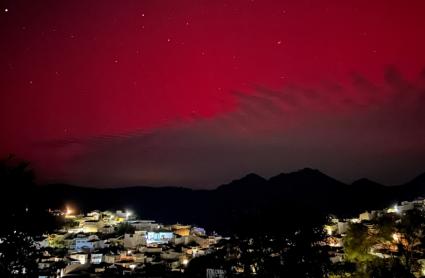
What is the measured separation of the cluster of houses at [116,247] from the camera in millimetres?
36378

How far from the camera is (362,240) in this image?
32.1m

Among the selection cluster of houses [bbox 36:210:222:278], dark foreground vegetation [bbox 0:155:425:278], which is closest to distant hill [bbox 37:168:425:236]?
cluster of houses [bbox 36:210:222:278]

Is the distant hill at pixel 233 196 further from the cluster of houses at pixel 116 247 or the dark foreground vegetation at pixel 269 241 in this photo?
the dark foreground vegetation at pixel 269 241

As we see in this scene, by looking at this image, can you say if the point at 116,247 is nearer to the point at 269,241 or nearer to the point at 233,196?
the point at 269,241

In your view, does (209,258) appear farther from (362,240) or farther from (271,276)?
(271,276)

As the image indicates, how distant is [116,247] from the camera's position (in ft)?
156

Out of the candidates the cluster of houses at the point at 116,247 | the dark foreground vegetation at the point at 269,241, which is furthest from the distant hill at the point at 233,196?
the dark foreground vegetation at the point at 269,241

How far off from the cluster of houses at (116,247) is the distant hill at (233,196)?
4420 centimetres

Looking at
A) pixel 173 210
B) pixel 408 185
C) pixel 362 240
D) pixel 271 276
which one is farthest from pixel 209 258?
pixel 173 210

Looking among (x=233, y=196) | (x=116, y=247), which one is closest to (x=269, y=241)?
(x=116, y=247)

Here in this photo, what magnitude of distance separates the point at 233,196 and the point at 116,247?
126581 mm

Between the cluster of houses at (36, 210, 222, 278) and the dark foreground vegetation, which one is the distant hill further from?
the dark foreground vegetation

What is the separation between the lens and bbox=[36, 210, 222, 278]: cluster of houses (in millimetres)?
36378

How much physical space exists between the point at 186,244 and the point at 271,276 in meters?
36.6
